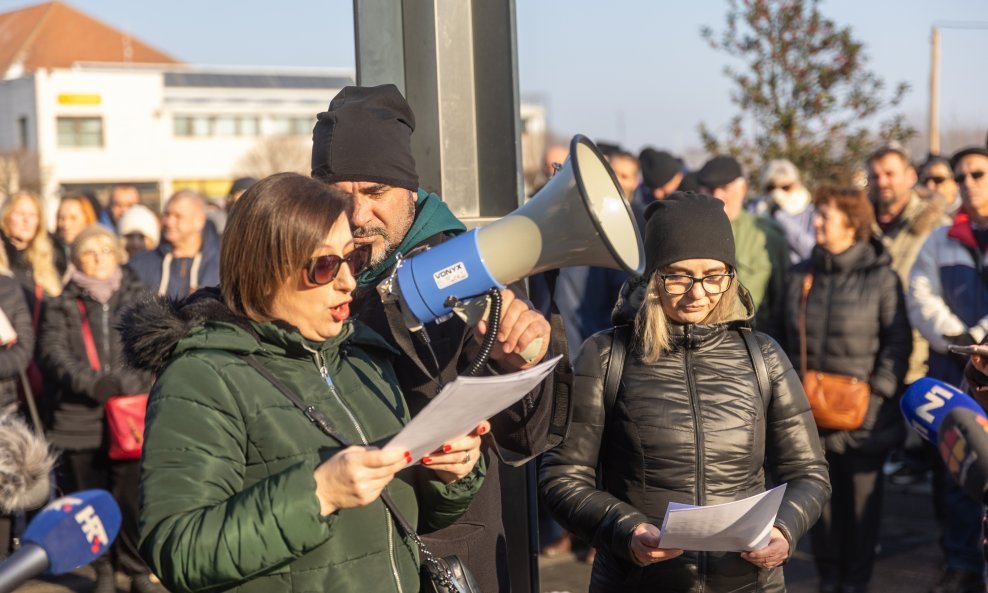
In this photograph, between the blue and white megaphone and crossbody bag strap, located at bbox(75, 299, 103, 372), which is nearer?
the blue and white megaphone

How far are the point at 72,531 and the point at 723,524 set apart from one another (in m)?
1.50

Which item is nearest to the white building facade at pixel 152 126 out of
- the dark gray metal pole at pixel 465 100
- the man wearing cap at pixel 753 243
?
the man wearing cap at pixel 753 243

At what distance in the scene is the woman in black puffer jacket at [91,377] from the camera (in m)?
6.39

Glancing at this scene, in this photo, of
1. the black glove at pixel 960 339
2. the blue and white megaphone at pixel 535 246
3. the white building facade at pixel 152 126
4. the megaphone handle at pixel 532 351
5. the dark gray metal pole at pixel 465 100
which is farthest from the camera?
the white building facade at pixel 152 126

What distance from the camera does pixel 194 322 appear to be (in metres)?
2.40

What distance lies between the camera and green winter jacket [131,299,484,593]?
2107mm

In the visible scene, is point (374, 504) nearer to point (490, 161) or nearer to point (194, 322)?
point (194, 322)

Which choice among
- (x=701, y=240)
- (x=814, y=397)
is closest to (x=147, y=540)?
(x=701, y=240)

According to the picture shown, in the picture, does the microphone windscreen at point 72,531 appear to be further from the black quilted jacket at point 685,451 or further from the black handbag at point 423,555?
the black quilted jacket at point 685,451

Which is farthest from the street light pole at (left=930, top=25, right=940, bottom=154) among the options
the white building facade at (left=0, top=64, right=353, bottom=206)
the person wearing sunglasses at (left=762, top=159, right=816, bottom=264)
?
the white building facade at (left=0, top=64, right=353, bottom=206)

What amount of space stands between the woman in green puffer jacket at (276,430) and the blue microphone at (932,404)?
1.48m

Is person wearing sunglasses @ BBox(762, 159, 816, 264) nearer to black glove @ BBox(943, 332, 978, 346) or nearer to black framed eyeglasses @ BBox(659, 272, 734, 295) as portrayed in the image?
black glove @ BBox(943, 332, 978, 346)

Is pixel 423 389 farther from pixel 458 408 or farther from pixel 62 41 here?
pixel 62 41

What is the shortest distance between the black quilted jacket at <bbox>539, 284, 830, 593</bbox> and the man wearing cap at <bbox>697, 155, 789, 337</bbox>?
3.42 metres
